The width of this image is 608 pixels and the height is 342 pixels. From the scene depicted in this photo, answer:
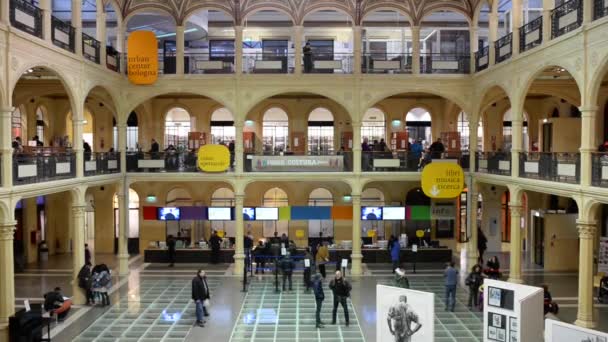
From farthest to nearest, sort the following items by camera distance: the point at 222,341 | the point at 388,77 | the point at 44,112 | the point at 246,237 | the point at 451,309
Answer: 1. the point at 44,112
2. the point at 246,237
3. the point at 388,77
4. the point at 451,309
5. the point at 222,341

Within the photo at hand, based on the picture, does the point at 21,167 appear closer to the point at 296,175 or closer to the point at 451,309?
the point at 296,175

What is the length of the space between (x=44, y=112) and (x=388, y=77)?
1735 cm

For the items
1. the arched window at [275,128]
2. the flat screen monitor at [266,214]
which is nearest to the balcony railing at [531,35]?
the flat screen monitor at [266,214]

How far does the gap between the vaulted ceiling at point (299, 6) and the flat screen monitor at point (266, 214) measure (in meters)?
8.60

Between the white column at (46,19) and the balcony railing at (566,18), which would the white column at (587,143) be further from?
the white column at (46,19)

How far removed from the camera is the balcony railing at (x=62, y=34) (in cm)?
1855

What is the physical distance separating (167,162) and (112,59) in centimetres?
493

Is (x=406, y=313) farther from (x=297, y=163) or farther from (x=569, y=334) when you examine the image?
(x=297, y=163)

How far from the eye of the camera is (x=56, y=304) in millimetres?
17156

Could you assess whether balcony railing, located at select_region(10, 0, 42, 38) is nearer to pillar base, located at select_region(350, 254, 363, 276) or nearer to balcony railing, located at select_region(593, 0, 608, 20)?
pillar base, located at select_region(350, 254, 363, 276)

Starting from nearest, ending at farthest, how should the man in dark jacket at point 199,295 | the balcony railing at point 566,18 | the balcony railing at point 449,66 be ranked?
the balcony railing at point 566,18 < the man in dark jacket at point 199,295 < the balcony railing at point 449,66

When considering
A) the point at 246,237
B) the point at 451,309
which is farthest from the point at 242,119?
the point at 451,309

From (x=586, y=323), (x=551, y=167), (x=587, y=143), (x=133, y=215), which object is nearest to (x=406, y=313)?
(x=586, y=323)

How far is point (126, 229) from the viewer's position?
2488cm
